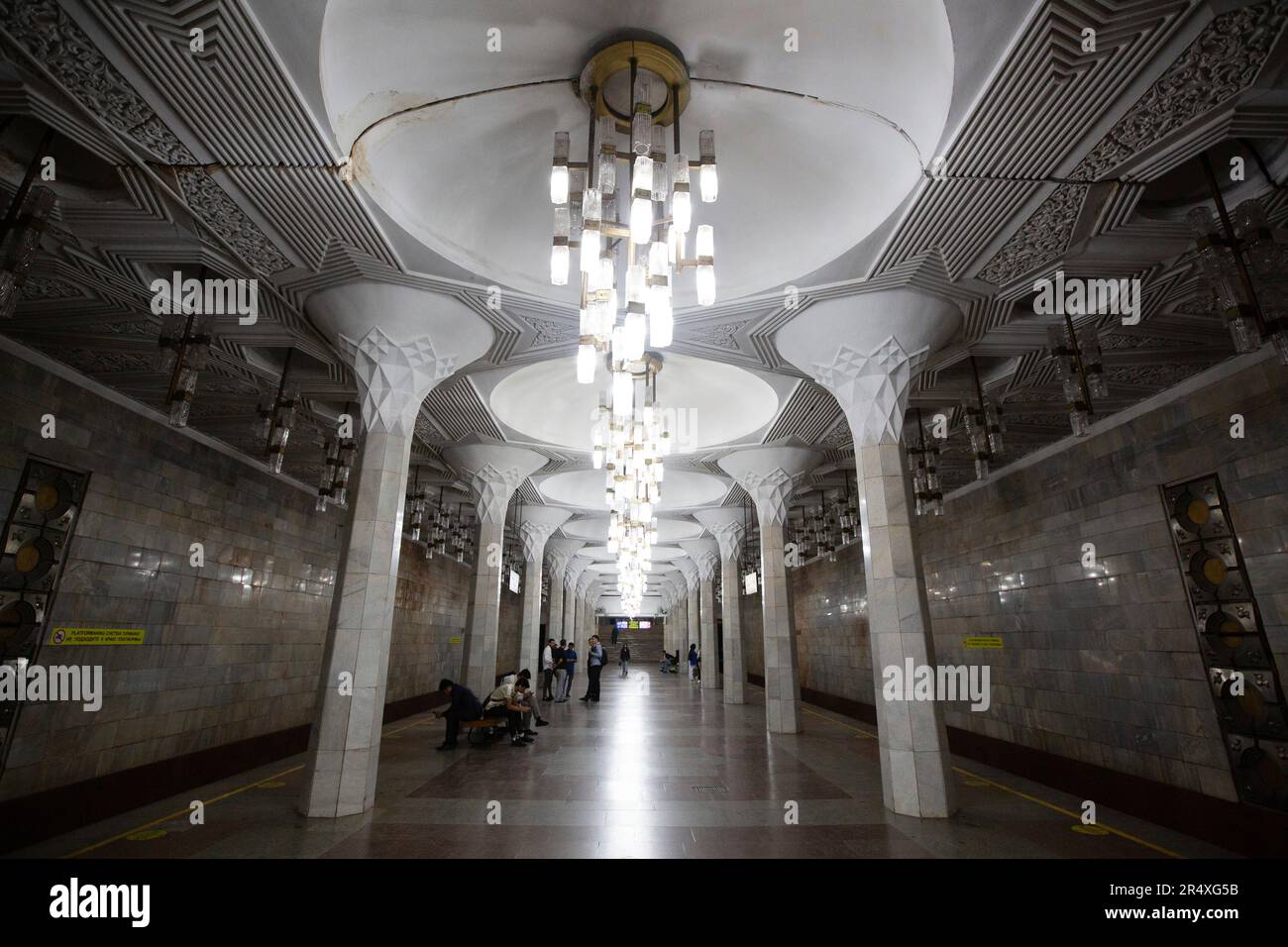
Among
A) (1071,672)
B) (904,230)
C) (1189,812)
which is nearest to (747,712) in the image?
(1071,672)

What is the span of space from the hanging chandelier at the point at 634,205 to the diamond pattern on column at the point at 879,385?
11.3ft

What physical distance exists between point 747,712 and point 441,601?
9289 mm

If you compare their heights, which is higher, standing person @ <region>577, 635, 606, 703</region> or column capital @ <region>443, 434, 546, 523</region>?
column capital @ <region>443, 434, 546, 523</region>

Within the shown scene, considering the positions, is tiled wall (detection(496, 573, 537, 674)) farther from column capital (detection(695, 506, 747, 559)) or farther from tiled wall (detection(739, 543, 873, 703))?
tiled wall (detection(739, 543, 873, 703))

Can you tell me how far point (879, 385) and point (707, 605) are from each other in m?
16.7

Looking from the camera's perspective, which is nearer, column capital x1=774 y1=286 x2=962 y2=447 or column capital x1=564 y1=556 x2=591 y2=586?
column capital x1=774 y1=286 x2=962 y2=447

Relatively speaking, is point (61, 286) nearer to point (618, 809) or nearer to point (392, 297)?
point (392, 297)

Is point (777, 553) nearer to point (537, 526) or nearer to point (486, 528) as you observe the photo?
point (486, 528)

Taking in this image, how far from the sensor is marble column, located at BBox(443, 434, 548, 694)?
11586mm

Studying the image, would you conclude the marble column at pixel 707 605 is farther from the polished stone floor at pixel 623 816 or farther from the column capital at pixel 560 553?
the polished stone floor at pixel 623 816

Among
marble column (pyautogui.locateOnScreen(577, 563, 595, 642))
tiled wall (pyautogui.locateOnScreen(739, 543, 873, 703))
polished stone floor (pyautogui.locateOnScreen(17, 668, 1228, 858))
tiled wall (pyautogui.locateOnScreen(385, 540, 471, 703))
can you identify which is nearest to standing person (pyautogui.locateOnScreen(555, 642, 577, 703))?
tiled wall (pyautogui.locateOnScreen(385, 540, 471, 703))

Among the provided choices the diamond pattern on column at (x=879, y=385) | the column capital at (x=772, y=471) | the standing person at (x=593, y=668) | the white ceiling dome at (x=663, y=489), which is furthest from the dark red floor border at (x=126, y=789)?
the column capital at (x=772, y=471)

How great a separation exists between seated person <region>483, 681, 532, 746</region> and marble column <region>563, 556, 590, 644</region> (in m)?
14.1

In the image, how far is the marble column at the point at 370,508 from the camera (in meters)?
5.82
